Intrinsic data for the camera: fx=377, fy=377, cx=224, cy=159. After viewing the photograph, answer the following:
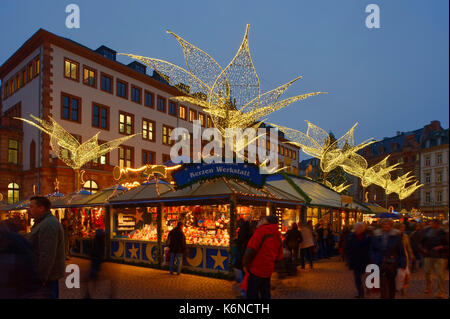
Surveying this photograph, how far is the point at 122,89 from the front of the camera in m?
37.8

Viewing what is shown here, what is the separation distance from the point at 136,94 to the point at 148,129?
12.8 ft

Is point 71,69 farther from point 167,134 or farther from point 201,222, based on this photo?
point 201,222

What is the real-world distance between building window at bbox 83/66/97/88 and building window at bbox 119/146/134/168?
21.4 ft

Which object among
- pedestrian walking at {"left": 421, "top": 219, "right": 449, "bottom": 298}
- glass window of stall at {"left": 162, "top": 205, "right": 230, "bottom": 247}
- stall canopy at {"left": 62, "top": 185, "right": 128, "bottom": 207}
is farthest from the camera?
stall canopy at {"left": 62, "top": 185, "right": 128, "bottom": 207}

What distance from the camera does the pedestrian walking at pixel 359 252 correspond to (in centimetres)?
779

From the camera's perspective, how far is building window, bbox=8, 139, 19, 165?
108ft

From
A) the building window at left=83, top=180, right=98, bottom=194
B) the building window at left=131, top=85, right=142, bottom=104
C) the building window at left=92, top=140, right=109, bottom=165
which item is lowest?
the building window at left=83, top=180, right=98, bottom=194

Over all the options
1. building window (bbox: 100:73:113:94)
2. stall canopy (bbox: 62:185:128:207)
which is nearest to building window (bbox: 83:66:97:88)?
building window (bbox: 100:73:113:94)

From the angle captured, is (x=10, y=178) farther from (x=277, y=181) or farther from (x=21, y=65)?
(x=277, y=181)

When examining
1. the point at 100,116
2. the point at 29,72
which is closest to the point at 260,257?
the point at 100,116

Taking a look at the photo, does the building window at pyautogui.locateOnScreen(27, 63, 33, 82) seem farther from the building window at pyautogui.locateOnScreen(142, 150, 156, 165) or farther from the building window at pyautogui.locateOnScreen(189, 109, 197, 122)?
the building window at pyautogui.locateOnScreen(189, 109, 197, 122)

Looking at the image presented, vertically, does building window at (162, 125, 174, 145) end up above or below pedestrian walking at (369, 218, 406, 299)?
above

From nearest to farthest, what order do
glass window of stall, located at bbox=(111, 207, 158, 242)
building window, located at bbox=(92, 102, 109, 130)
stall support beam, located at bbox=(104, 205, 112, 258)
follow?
stall support beam, located at bbox=(104, 205, 112, 258) → glass window of stall, located at bbox=(111, 207, 158, 242) → building window, located at bbox=(92, 102, 109, 130)
